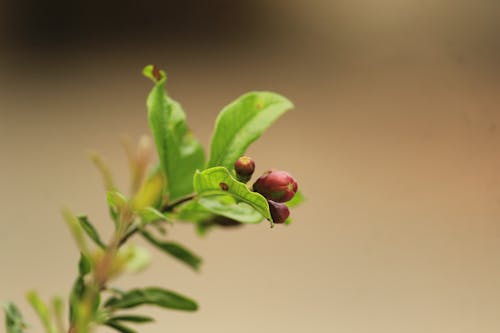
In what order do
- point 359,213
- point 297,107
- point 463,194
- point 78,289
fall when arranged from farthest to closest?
point 297,107 < point 359,213 < point 463,194 < point 78,289

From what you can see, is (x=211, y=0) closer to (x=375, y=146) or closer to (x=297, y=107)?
(x=297, y=107)

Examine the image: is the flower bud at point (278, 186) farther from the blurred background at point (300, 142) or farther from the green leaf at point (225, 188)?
the blurred background at point (300, 142)

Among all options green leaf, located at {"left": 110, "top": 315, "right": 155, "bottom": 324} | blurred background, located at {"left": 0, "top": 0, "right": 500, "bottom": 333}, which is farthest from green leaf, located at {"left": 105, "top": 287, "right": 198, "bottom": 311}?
blurred background, located at {"left": 0, "top": 0, "right": 500, "bottom": 333}

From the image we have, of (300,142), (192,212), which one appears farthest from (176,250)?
(300,142)

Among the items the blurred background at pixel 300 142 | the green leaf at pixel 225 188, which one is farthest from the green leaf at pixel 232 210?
the blurred background at pixel 300 142

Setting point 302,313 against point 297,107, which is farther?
point 297,107

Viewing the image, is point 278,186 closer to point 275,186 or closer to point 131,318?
point 275,186

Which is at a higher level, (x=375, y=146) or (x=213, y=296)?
(x=375, y=146)

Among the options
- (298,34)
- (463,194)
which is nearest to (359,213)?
(463,194)
